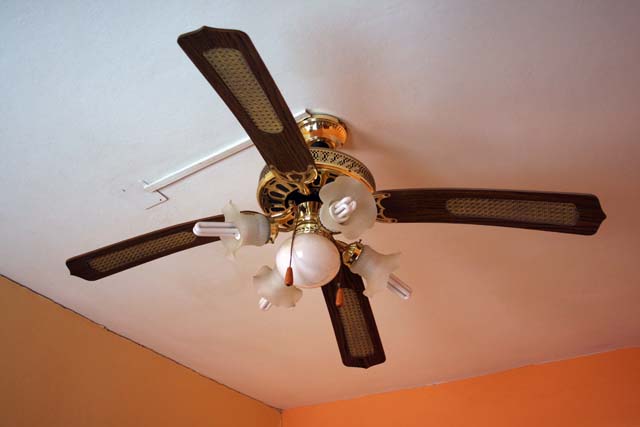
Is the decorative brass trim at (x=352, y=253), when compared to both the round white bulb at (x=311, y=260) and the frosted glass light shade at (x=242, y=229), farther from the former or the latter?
the frosted glass light shade at (x=242, y=229)

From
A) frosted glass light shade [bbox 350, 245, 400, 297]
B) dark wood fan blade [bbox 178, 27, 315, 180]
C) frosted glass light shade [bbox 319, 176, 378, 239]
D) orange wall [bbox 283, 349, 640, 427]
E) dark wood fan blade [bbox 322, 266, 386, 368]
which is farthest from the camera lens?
orange wall [bbox 283, 349, 640, 427]

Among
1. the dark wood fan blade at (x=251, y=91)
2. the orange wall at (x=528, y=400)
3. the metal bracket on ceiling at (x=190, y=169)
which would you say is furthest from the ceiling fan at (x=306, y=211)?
the orange wall at (x=528, y=400)

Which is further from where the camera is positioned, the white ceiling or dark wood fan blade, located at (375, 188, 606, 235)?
the white ceiling

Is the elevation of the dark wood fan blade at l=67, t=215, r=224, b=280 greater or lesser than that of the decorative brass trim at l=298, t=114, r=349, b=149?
lesser

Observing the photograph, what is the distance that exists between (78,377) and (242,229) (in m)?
1.29

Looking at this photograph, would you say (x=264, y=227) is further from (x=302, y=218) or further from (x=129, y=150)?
(x=129, y=150)

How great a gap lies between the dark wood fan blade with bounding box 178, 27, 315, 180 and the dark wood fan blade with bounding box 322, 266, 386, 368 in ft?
0.93

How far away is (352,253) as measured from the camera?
1034 millimetres

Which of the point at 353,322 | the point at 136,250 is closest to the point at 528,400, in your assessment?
the point at 353,322

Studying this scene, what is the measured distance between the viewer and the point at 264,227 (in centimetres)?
102

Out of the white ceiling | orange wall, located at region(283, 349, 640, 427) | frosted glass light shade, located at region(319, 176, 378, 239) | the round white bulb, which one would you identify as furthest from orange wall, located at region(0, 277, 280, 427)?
frosted glass light shade, located at region(319, 176, 378, 239)

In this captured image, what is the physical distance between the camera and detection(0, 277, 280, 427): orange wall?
1.69 meters

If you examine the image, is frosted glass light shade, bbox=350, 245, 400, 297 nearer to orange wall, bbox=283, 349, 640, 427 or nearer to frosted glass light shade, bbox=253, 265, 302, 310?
frosted glass light shade, bbox=253, 265, 302, 310

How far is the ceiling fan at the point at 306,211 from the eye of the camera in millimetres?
793
